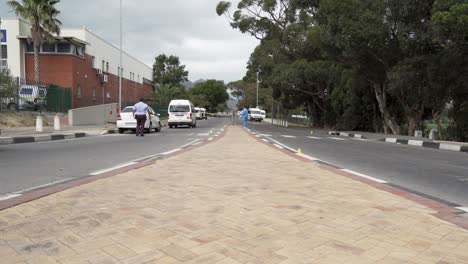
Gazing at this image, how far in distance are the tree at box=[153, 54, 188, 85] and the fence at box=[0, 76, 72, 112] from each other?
50057 mm

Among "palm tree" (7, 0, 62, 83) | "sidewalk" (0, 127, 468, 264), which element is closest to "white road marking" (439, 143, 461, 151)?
"sidewalk" (0, 127, 468, 264)

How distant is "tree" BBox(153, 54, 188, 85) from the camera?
78062 mm

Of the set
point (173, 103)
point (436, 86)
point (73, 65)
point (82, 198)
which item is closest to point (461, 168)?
point (82, 198)

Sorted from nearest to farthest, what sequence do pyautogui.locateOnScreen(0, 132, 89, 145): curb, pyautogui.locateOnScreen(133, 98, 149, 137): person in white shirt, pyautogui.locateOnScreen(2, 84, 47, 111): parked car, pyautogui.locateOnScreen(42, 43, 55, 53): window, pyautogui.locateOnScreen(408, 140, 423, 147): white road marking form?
1. pyautogui.locateOnScreen(0, 132, 89, 145): curb
2. pyautogui.locateOnScreen(408, 140, 423, 147): white road marking
3. pyautogui.locateOnScreen(133, 98, 149, 137): person in white shirt
4. pyautogui.locateOnScreen(2, 84, 47, 111): parked car
5. pyautogui.locateOnScreen(42, 43, 55, 53): window

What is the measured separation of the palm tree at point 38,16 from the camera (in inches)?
1200

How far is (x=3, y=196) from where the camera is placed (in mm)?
5352

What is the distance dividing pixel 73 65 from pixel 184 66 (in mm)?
46223

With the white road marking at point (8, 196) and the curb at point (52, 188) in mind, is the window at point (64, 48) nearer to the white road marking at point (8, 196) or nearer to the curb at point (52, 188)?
the curb at point (52, 188)

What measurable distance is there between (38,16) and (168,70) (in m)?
48.8

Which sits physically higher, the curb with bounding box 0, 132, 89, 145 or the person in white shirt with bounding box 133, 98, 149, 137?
the person in white shirt with bounding box 133, 98, 149, 137

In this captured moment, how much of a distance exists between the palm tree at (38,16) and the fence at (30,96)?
5.34m

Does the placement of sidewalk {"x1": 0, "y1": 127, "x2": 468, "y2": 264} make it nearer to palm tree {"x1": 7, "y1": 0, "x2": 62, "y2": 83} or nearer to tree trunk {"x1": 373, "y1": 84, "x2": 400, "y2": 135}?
tree trunk {"x1": 373, "y1": 84, "x2": 400, "y2": 135}

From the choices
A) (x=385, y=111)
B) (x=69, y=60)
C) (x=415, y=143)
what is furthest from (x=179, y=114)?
(x=415, y=143)

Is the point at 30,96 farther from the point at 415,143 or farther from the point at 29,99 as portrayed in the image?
the point at 415,143
